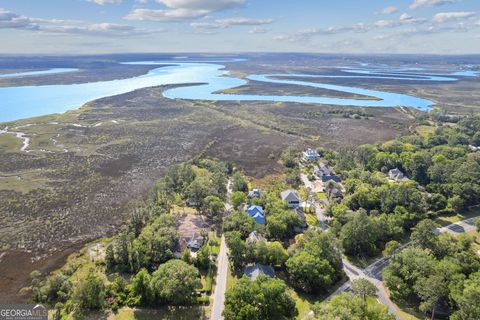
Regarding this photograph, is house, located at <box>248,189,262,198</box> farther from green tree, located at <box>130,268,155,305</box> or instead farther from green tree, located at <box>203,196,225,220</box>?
green tree, located at <box>130,268,155,305</box>

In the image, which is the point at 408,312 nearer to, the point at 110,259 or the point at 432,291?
the point at 432,291

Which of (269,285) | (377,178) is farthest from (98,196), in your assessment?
(377,178)

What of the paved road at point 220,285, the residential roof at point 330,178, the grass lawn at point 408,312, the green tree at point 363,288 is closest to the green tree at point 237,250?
the paved road at point 220,285

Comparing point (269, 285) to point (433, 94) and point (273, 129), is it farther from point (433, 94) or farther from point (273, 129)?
point (433, 94)

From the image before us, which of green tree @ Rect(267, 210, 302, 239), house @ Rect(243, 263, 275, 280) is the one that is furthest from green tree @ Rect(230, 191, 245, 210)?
house @ Rect(243, 263, 275, 280)

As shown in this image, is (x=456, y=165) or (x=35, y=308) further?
(x=456, y=165)

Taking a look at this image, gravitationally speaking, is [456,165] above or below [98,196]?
above

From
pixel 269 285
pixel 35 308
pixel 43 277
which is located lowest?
pixel 43 277
